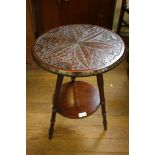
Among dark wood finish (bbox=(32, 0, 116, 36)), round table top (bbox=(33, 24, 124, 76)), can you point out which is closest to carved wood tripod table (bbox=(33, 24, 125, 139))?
round table top (bbox=(33, 24, 124, 76))

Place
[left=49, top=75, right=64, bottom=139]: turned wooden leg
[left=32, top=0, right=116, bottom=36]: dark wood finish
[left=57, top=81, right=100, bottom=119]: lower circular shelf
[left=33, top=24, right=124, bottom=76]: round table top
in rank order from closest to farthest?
[left=33, top=24, right=124, bottom=76]: round table top < [left=49, top=75, right=64, bottom=139]: turned wooden leg < [left=57, top=81, right=100, bottom=119]: lower circular shelf < [left=32, top=0, right=116, bottom=36]: dark wood finish

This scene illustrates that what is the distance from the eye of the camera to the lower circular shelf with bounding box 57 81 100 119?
1.52 m

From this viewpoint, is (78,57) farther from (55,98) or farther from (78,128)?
(78,128)

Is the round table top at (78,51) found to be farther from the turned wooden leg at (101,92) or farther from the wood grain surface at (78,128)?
the wood grain surface at (78,128)

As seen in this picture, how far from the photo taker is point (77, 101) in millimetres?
1604

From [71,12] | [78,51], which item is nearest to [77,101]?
[78,51]

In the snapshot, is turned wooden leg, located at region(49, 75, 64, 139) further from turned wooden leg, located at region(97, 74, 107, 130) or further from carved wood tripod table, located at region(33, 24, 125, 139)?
turned wooden leg, located at region(97, 74, 107, 130)

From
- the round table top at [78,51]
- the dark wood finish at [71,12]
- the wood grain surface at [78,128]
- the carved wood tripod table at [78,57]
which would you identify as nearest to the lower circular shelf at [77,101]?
the carved wood tripod table at [78,57]

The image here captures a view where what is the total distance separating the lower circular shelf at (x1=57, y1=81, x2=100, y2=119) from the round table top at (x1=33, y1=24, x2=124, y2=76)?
1.41 ft
